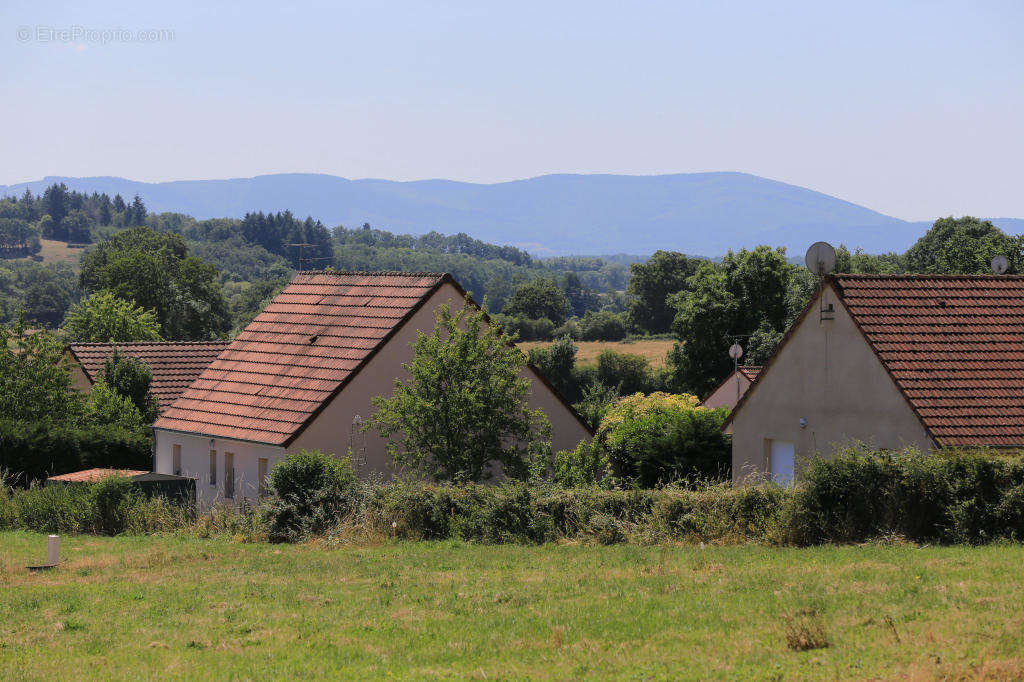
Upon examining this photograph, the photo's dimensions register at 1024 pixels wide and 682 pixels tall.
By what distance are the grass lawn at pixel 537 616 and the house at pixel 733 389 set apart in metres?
33.3

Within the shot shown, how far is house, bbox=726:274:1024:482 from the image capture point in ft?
76.1

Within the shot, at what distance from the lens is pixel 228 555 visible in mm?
20156

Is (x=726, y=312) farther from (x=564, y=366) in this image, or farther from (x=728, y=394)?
(x=564, y=366)

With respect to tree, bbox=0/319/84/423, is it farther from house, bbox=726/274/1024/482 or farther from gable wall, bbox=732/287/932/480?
house, bbox=726/274/1024/482

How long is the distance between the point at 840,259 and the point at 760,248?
25.2 meters

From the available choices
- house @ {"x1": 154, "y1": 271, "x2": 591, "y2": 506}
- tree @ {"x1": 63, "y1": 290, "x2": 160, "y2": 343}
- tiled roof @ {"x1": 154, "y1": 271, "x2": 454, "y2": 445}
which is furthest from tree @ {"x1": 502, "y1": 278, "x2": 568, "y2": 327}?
house @ {"x1": 154, "y1": 271, "x2": 591, "y2": 506}

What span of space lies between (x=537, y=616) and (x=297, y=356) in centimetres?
2124

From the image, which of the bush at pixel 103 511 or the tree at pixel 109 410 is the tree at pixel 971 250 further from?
the bush at pixel 103 511

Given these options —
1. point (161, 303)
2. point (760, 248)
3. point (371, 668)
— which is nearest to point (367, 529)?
point (371, 668)

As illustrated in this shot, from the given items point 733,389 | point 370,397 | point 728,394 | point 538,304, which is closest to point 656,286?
point 538,304

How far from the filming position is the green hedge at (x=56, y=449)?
30.6 metres

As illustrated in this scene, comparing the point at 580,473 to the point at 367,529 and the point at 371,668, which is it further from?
the point at 371,668

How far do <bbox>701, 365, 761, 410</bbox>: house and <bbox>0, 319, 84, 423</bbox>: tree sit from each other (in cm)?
2650

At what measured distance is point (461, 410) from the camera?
1080 inches
